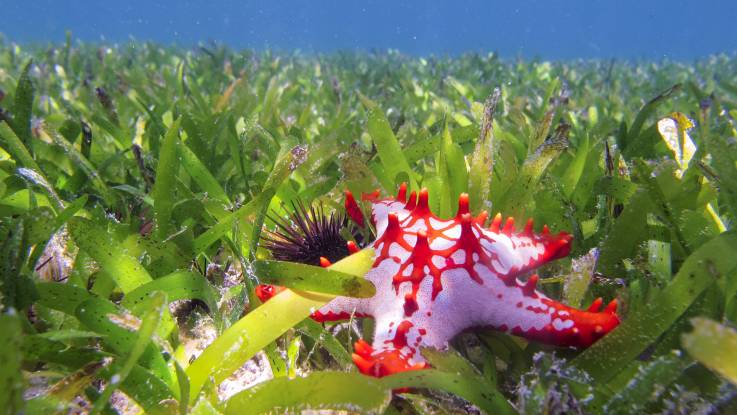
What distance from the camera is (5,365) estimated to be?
33.4 inches

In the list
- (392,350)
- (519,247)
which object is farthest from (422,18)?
(392,350)

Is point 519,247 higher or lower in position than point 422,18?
lower

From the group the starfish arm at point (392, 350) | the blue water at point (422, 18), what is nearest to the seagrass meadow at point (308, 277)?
the starfish arm at point (392, 350)

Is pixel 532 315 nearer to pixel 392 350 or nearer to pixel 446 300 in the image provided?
pixel 446 300

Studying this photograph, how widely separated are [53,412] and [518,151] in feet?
8.06

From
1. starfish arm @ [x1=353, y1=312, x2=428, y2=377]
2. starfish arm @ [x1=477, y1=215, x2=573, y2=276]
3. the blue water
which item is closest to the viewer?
starfish arm @ [x1=353, y1=312, x2=428, y2=377]

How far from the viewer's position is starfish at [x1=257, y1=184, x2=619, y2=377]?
1137mm

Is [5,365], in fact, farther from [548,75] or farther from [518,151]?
[548,75]

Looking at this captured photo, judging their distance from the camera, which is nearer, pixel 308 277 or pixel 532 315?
pixel 532 315

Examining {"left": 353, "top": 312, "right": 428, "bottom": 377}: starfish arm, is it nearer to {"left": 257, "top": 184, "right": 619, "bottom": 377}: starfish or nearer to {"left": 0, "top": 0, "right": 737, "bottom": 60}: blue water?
{"left": 257, "top": 184, "right": 619, "bottom": 377}: starfish

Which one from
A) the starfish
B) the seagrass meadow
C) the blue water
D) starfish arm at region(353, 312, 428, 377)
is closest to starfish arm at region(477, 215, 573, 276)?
the starfish

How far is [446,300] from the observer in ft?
3.92

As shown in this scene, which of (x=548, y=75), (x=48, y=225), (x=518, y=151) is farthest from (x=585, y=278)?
(x=548, y=75)

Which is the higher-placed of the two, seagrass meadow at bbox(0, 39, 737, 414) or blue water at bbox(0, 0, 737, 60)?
blue water at bbox(0, 0, 737, 60)
